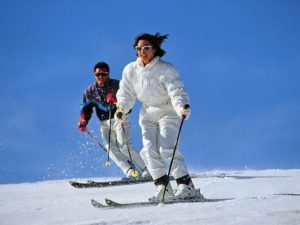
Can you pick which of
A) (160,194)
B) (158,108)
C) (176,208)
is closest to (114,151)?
(158,108)

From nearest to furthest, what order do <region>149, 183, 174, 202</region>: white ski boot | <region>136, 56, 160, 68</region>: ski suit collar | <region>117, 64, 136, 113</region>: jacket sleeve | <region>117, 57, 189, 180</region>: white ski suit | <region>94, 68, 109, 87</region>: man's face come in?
<region>149, 183, 174, 202</region>: white ski boot
<region>117, 57, 189, 180</region>: white ski suit
<region>136, 56, 160, 68</region>: ski suit collar
<region>117, 64, 136, 113</region>: jacket sleeve
<region>94, 68, 109, 87</region>: man's face

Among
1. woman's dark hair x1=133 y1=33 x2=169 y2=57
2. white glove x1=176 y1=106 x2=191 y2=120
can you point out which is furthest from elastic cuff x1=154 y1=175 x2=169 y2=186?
woman's dark hair x1=133 y1=33 x2=169 y2=57

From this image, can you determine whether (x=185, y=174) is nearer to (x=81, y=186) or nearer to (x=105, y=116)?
(x=81, y=186)

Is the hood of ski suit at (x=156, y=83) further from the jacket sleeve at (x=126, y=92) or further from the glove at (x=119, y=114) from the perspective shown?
the glove at (x=119, y=114)

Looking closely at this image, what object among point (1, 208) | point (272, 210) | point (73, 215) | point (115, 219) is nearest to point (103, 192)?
point (1, 208)

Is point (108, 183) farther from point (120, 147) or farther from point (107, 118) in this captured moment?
point (107, 118)

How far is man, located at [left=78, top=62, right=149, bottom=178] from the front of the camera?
9898mm

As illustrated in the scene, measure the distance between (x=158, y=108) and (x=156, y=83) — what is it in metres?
0.31

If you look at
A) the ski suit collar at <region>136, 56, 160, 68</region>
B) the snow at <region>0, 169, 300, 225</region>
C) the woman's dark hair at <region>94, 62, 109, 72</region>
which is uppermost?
the woman's dark hair at <region>94, 62, 109, 72</region>

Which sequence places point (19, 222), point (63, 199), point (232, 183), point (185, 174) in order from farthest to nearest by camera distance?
point (232, 183) → point (63, 199) → point (185, 174) → point (19, 222)

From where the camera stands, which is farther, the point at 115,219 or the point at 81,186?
the point at 81,186

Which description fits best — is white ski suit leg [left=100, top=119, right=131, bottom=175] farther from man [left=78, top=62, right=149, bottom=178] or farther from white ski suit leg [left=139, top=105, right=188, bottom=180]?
white ski suit leg [left=139, top=105, right=188, bottom=180]

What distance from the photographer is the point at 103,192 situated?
8.05 m

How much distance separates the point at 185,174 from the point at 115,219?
1895mm
